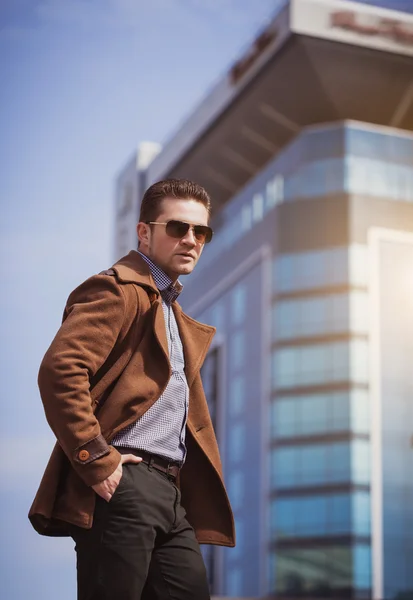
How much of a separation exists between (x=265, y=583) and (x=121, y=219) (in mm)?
16546

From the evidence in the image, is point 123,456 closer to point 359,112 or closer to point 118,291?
point 118,291

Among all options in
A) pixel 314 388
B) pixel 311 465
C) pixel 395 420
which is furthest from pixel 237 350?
pixel 395 420

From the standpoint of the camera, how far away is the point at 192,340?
295 cm

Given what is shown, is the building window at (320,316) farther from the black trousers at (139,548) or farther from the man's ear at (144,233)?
the black trousers at (139,548)

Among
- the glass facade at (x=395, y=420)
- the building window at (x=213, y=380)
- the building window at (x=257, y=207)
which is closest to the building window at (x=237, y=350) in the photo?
the building window at (x=213, y=380)

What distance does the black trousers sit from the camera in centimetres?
253

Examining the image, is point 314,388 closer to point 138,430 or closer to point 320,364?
point 320,364

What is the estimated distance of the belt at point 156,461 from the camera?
2645 millimetres

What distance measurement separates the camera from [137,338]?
276 cm

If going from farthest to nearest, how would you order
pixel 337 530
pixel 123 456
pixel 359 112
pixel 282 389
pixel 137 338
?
pixel 359 112 → pixel 282 389 → pixel 337 530 → pixel 137 338 → pixel 123 456

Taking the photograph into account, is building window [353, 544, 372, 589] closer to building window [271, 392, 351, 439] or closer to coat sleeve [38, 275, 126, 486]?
building window [271, 392, 351, 439]

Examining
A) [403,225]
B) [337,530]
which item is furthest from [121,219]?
[337,530]

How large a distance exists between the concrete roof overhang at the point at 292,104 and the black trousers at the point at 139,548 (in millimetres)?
37882

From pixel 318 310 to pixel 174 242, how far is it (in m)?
36.3
